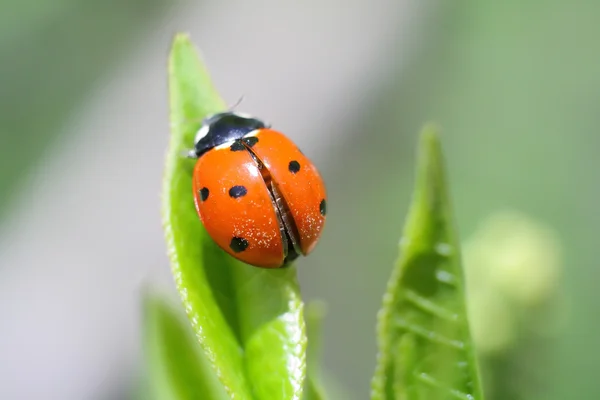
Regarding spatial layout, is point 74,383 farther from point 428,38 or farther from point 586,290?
point 428,38

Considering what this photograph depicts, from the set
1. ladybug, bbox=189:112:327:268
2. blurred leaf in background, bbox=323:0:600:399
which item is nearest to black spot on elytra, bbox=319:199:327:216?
ladybug, bbox=189:112:327:268

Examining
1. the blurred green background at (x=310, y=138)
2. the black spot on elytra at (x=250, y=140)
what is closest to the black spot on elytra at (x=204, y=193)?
the black spot on elytra at (x=250, y=140)

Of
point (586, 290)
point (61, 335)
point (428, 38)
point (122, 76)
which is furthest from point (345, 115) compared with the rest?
point (61, 335)

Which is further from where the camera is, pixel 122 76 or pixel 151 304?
pixel 122 76

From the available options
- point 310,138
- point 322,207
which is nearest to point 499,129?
point 310,138

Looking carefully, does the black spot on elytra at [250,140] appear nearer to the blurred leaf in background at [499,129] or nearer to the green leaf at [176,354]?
the green leaf at [176,354]

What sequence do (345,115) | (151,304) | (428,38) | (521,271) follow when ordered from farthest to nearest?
1. (428,38)
2. (345,115)
3. (521,271)
4. (151,304)
